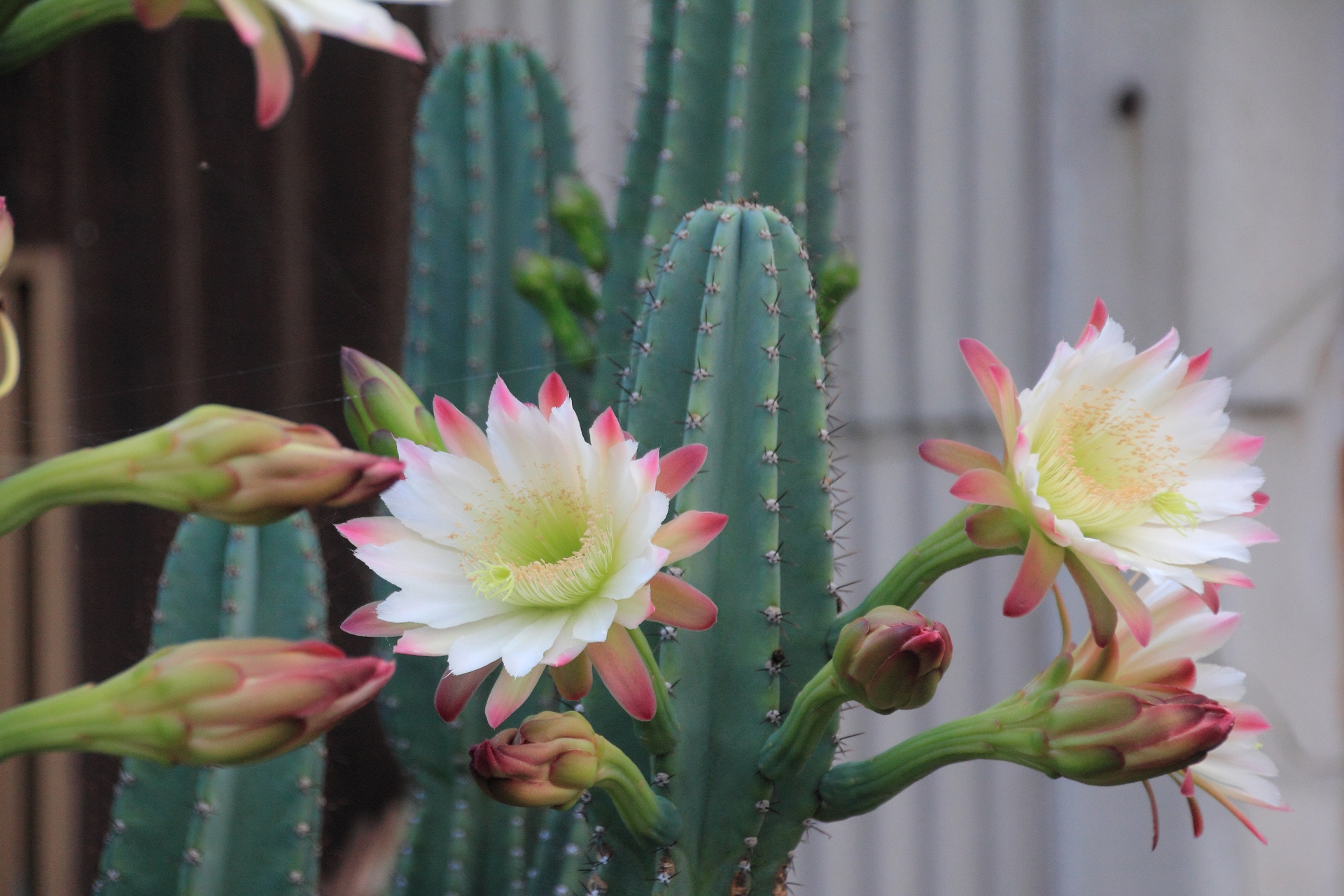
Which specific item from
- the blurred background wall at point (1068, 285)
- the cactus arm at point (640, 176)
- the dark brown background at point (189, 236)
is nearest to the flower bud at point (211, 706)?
the cactus arm at point (640, 176)

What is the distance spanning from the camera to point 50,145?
0.91 m

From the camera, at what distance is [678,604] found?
37 cm

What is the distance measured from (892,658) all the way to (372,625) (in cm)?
19

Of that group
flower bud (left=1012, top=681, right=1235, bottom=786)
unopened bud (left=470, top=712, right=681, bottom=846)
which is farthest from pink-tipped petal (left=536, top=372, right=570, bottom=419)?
flower bud (left=1012, top=681, right=1235, bottom=786)

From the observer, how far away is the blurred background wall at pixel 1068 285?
1.16 m

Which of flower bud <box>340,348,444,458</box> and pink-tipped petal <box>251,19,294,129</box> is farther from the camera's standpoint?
flower bud <box>340,348,444,458</box>

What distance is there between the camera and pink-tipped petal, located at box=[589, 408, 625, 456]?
14.4 inches

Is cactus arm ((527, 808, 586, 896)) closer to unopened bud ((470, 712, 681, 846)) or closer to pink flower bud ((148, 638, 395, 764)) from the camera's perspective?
unopened bud ((470, 712, 681, 846))

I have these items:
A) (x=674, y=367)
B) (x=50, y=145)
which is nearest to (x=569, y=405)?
(x=674, y=367)

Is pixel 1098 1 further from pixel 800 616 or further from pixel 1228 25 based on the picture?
pixel 800 616

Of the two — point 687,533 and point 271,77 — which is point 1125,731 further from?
point 271,77

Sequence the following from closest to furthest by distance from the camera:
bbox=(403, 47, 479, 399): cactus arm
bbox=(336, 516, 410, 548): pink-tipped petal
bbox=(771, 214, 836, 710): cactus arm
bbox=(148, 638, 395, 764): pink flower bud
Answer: bbox=(148, 638, 395, 764): pink flower bud
bbox=(336, 516, 410, 548): pink-tipped petal
bbox=(771, 214, 836, 710): cactus arm
bbox=(403, 47, 479, 399): cactus arm

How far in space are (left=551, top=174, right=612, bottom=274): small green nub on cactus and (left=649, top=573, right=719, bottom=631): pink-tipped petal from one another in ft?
1.25

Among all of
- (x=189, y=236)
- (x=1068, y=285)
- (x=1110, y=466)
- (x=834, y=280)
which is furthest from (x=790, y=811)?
(x=1068, y=285)
